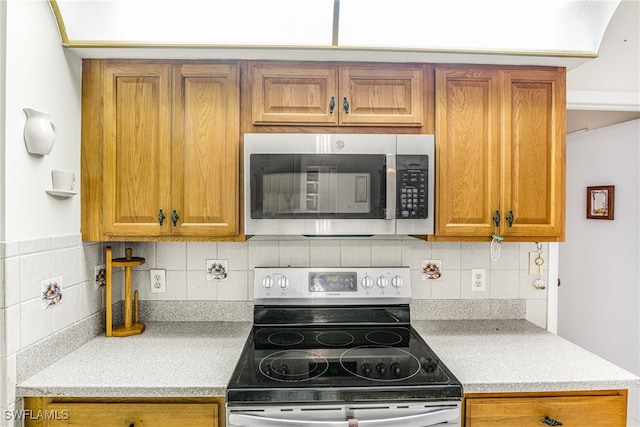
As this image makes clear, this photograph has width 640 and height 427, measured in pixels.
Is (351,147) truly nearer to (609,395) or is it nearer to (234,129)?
(234,129)

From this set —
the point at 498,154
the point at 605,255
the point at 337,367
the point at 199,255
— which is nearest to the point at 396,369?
the point at 337,367

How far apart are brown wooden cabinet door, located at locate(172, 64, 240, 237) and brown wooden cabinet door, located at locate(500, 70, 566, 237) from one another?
3.78ft

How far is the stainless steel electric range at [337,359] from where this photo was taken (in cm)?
121

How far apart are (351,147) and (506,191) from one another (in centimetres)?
69

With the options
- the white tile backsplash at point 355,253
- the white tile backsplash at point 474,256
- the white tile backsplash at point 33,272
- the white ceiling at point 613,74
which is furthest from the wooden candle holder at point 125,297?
the white ceiling at point 613,74

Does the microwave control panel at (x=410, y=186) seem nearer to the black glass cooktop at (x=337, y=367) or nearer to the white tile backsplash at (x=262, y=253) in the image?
the black glass cooktop at (x=337, y=367)

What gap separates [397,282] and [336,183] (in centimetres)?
62

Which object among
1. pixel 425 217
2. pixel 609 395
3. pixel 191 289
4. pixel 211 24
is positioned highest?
pixel 211 24

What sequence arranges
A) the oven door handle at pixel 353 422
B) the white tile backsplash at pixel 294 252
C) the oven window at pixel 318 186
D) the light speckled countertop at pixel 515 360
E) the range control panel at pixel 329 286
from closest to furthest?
the oven door handle at pixel 353 422 < the light speckled countertop at pixel 515 360 < the oven window at pixel 318 186 < the range control panel at pixel 329 286 < the white tile backsplash at pixel 294 252

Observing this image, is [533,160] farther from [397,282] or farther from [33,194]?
[33,194]

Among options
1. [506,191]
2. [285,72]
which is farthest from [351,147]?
[506,191]

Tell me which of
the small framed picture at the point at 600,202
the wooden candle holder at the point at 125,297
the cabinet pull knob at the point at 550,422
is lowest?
the cabinet pull knob at the point at 550,422

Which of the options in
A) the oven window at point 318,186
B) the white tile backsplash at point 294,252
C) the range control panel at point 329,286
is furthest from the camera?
the white tile backsplash at point 294,252

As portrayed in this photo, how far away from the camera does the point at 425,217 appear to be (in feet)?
5.28
